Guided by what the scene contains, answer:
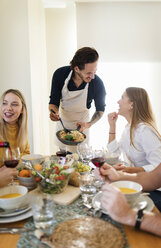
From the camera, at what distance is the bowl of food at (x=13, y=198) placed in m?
1.00

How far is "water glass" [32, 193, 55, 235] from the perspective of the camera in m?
0.92

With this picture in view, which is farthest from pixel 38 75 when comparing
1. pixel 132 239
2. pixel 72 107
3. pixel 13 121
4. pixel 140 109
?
pixel 132 239

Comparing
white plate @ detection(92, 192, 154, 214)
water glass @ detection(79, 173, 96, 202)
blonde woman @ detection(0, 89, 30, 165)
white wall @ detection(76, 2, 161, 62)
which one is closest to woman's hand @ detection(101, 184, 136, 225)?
white plate @ detection(92, 192, 154, 214)

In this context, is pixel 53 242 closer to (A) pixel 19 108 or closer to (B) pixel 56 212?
(B) pixel 56 212

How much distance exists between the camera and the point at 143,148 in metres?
1.87

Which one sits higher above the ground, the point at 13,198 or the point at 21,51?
the point at 21,51

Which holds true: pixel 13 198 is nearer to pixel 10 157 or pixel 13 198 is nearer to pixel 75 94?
pixel 10 157

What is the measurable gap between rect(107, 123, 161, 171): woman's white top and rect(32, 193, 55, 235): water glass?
94 centimetres

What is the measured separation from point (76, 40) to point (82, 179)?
9.86ft

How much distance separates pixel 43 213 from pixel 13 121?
4.12ft

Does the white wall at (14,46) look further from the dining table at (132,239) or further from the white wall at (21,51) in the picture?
the dining table at (132,239)

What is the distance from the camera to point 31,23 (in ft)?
10.2

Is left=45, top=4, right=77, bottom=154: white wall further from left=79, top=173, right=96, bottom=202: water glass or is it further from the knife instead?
the knife

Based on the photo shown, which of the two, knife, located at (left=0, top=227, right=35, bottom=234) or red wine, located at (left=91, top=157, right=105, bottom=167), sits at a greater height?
red wine, located at (left=91, top=157, right=105, bottom=167)
